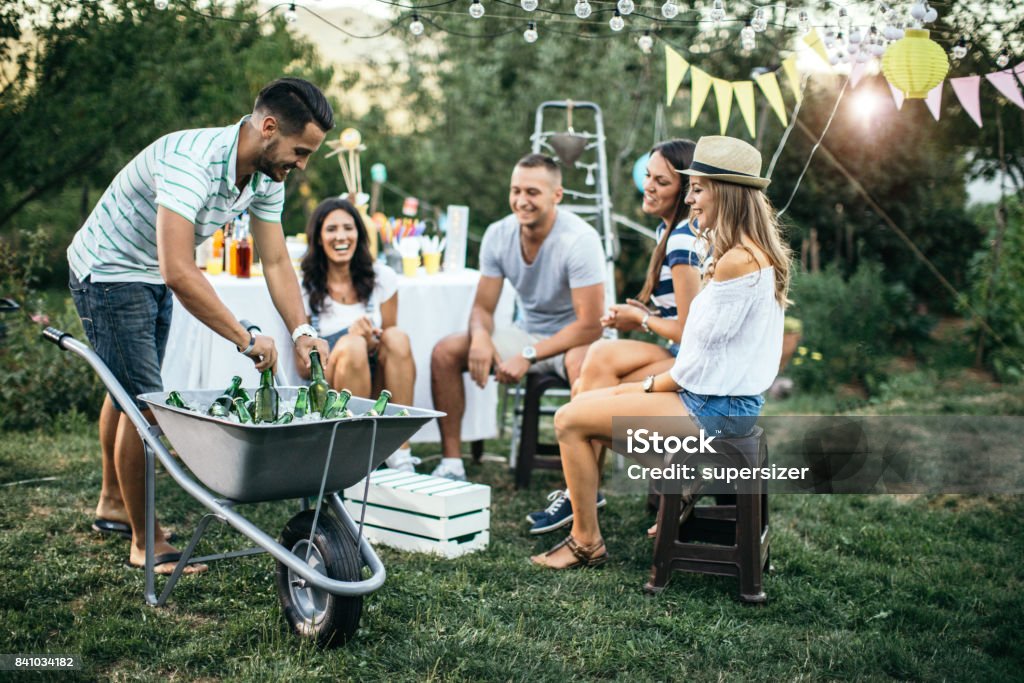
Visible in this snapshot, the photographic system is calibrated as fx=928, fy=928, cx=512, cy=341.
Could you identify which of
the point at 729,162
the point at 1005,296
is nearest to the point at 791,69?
the point at 729,162

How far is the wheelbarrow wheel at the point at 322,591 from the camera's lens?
2.29m

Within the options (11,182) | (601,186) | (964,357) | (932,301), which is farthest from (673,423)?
(932,301)

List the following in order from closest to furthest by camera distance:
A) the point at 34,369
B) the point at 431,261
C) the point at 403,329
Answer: the point at 403,329
the point at 431,261
the point at 34,369

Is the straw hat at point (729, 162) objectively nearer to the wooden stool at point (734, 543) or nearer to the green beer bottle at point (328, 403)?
the wooden stool at point (734, 543)

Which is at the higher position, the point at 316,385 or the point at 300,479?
the point at 316,385

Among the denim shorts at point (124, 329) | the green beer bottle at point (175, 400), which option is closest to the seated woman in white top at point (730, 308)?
the green beer bottle at point (175, 400)

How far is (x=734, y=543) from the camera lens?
3.11 m

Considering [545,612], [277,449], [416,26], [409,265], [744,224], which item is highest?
[416,26]

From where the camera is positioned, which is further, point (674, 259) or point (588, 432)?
point (674, 259)

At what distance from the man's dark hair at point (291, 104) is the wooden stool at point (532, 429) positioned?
1.79 metres

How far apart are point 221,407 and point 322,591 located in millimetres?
547

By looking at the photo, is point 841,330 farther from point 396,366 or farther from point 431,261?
point 396,366

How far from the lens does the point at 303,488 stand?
2.29 meters

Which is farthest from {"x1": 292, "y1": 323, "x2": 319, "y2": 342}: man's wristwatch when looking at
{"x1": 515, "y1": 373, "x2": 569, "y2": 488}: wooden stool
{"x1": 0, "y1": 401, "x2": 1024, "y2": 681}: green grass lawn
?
{"x1": 515, "y1": 373, "x2": 569, "y2": 488}: wooden stool
